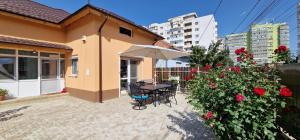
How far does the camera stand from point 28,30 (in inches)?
332

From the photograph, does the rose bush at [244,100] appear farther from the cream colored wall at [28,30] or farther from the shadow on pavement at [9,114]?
the cream colored wall at [28,30]

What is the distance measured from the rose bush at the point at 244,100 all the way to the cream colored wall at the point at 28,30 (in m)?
9.76

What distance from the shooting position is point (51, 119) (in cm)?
534

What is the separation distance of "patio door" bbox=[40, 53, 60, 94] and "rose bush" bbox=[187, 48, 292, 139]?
930 cm

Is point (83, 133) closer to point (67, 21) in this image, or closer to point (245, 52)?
point (245, 52)

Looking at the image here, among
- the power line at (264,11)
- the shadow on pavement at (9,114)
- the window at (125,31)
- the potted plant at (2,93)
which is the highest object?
the power line at (264,11)

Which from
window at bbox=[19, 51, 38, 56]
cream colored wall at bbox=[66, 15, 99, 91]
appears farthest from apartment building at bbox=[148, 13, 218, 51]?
window at bbox=[19, 51, 38, 56]

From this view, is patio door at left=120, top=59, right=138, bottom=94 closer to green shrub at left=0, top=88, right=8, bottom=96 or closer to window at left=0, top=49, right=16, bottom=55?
window at left=0, top=49, right=16, bottom=55

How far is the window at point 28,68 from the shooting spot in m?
8.16

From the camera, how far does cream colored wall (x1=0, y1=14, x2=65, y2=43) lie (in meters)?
7.70

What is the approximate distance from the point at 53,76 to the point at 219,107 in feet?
32.6

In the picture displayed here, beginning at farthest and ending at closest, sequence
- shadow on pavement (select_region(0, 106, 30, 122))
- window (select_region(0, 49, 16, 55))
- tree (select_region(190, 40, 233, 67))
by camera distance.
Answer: tree (select_region(190, 40, 233, 67)), window (select_region(0, 49, 16, 55)), shadow on pavement (select_region(0, 106, 30, 122))

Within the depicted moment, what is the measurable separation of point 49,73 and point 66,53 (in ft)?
5.16

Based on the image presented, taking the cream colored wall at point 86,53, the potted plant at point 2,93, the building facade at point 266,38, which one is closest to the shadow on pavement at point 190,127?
the cream colored wall at point 86,53
